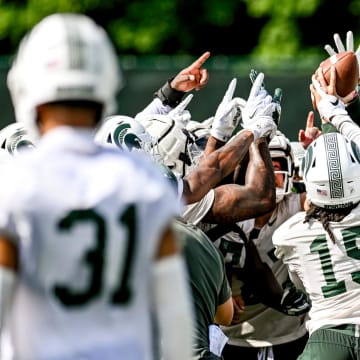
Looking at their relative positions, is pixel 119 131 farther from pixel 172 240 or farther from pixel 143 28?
pixel 143 28

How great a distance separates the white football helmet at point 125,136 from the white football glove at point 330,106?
0.91 m

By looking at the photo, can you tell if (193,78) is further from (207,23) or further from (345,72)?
(207,23)

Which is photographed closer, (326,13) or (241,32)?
(326,13)

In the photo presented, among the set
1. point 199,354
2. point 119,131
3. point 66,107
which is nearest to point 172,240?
point 66,107

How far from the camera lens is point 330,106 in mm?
5766

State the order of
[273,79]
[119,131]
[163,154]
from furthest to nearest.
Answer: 1. [273,79]
2. [163,154]
3. [119,131]

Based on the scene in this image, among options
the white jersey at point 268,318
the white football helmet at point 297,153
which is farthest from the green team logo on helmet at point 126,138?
the white football helmet at point 297,153

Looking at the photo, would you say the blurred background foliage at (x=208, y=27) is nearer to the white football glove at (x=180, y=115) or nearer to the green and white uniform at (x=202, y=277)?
the white football glove at (x=180, y=115)

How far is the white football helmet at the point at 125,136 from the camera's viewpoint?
5080 millimetres

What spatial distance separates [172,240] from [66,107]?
0.41m

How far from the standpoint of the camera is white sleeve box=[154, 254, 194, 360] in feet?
10.1

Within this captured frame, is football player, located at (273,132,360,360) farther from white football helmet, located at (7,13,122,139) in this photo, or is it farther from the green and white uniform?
white football helmet, located at (7,13,122,139)

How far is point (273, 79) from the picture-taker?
444 inches

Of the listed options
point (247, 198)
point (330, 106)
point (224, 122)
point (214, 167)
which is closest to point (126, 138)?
point (214, 167)
